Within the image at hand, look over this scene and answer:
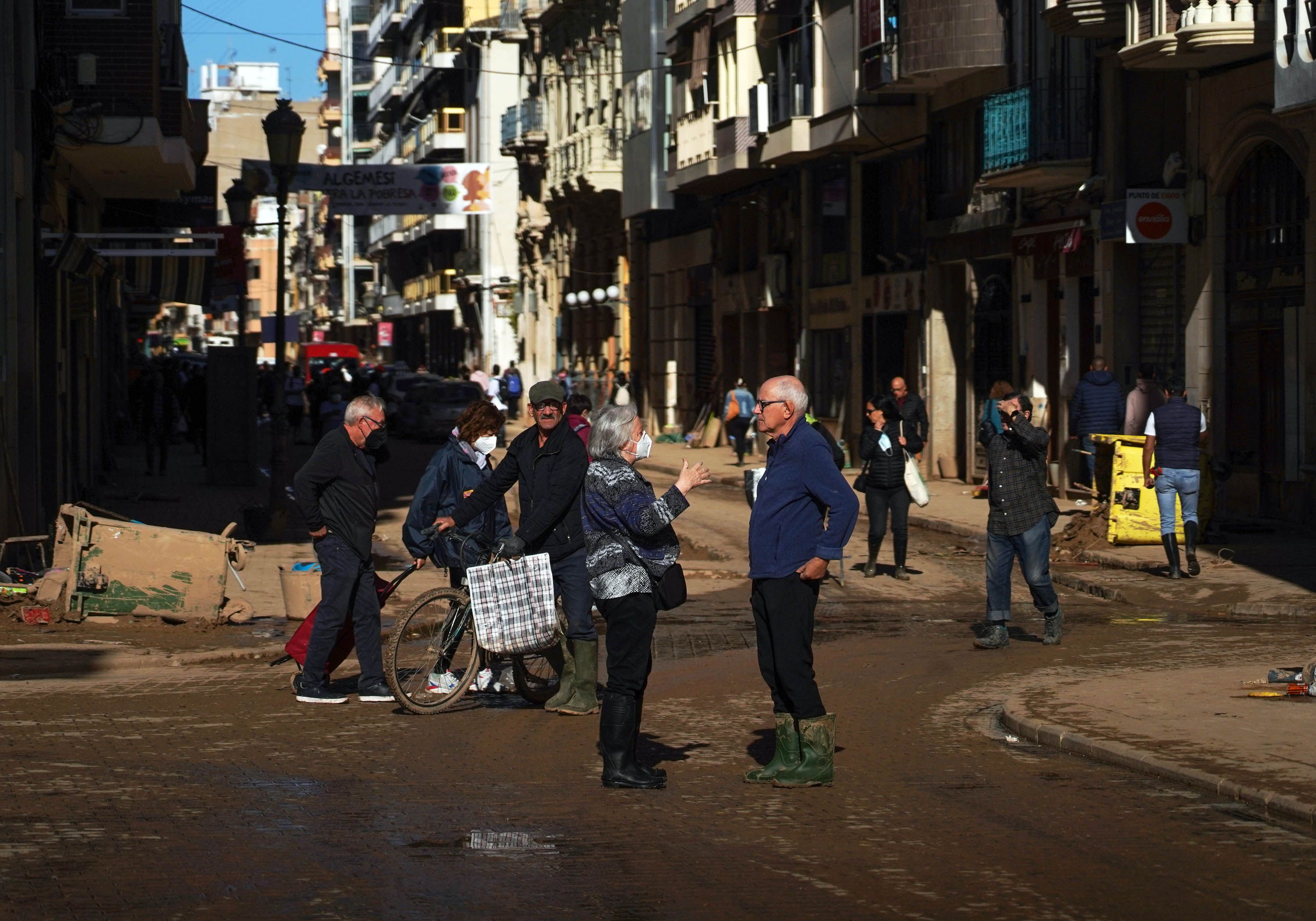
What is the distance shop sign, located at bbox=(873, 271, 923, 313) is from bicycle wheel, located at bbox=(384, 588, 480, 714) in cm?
2179

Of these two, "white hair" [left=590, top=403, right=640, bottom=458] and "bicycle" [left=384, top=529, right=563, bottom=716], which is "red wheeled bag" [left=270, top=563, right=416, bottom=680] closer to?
"bicycle" [left=384, top=529, right=563, bottom=716]

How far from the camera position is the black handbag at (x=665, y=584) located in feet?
27.9

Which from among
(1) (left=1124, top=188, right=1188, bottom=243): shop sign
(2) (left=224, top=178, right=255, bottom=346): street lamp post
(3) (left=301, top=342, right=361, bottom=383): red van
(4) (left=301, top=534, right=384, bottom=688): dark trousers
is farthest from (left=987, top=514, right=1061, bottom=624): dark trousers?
(3) (left=301, top=342, right=361, bottom=383): red van

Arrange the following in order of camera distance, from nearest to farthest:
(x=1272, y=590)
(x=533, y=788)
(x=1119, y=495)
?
(x=533, y=788)
(x=1272, y=590)
(x=1119, y=495)

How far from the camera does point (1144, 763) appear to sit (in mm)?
8625

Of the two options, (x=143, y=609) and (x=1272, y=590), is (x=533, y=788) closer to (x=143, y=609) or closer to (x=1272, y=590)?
(x=143, y=609)

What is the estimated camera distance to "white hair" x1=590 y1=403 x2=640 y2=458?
8656mm

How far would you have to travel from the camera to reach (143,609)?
14.4 metres

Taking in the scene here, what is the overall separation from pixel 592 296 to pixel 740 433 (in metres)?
21.1

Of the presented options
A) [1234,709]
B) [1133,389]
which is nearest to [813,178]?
[1133,389]

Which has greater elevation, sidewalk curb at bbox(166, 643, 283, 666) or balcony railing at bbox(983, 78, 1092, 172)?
balcony railing at bbox(983, 78, 1092, 172)

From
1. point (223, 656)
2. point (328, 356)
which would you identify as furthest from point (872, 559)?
point (328, 356)

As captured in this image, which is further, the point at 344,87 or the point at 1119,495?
the point at 344,87

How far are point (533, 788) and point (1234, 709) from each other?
382cm
